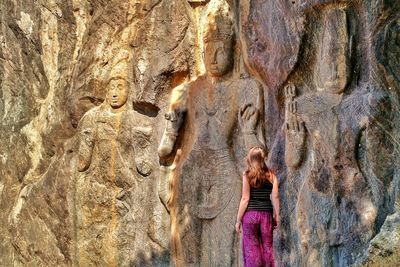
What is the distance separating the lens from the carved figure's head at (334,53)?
10133 mm

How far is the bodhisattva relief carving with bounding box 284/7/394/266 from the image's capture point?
389 inches

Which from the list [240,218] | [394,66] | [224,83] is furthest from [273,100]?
[240,218]

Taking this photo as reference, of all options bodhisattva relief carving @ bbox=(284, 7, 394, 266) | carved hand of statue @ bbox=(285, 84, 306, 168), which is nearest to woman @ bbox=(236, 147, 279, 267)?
bodhisattva relief carving @ bbox=(284, 7, 394, 266)

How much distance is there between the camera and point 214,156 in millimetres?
11531

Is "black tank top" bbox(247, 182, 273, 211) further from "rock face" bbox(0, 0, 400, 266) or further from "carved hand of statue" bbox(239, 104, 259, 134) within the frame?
"carved hand of statue" bbox(239, 104, 259, 134)

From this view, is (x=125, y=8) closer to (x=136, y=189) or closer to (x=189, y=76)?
(x=189, y=76)

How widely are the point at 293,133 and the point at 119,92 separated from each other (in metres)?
3.01

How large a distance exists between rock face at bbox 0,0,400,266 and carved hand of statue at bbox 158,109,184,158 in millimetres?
14

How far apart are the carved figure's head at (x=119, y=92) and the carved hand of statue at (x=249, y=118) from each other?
6.60ft

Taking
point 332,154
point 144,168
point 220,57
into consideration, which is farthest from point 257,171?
point 144,168

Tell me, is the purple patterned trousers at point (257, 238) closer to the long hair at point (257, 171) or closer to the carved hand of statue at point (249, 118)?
the long hair at point (257, 171)

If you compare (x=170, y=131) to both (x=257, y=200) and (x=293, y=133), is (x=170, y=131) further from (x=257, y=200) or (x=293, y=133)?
(x=257, y=200)

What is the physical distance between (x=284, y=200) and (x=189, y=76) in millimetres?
2193

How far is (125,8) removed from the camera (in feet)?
42.0
